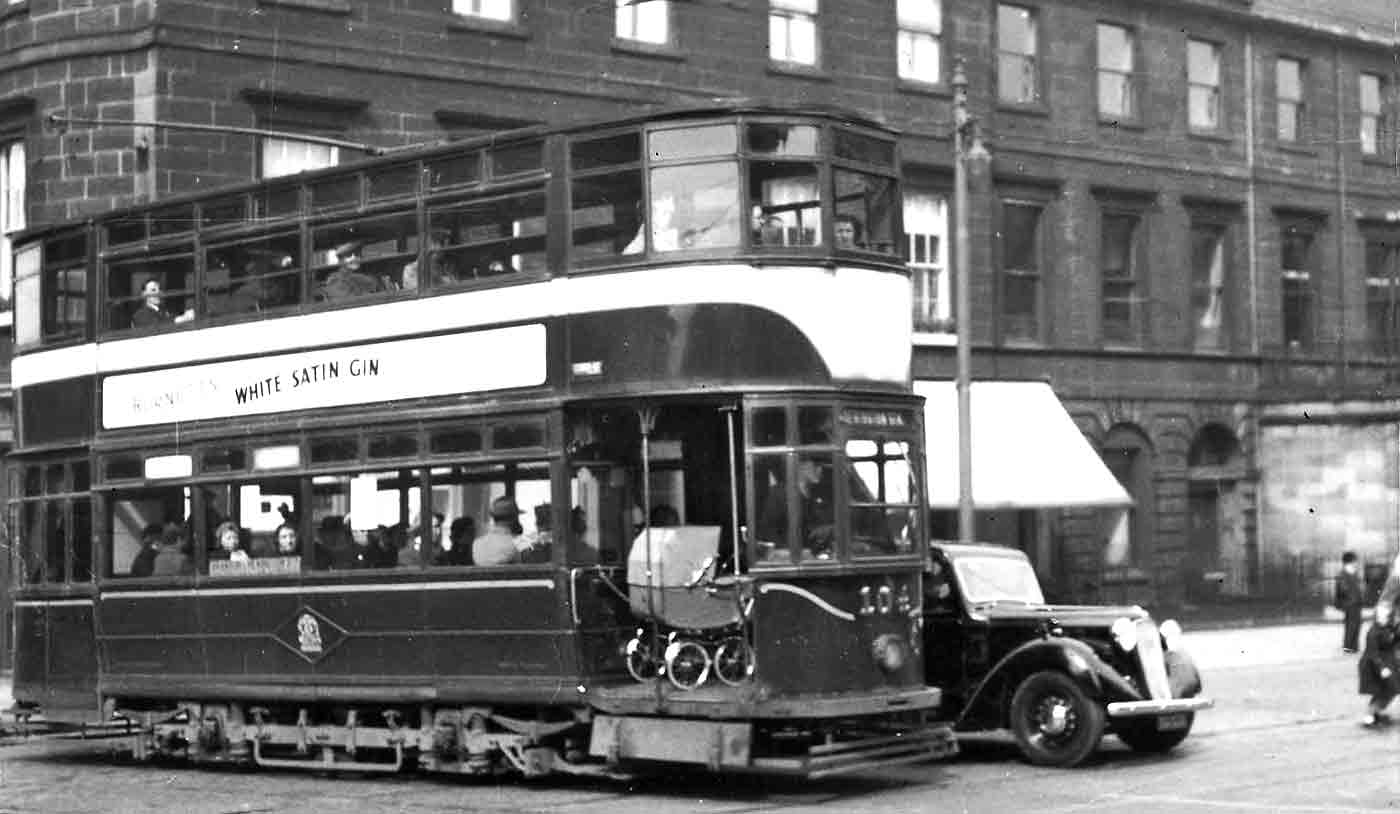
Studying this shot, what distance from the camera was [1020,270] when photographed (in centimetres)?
3700

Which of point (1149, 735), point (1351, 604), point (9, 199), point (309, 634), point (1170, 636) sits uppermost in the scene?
point (9, 199)

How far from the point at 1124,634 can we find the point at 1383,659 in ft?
12.4

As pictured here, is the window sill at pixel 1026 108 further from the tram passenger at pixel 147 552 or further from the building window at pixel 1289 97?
the tram passenger at pixel 147 552

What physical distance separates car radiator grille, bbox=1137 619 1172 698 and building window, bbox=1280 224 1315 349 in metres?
24.3

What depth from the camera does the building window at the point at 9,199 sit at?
29578 mm

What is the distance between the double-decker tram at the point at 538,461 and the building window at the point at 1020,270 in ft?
65.1

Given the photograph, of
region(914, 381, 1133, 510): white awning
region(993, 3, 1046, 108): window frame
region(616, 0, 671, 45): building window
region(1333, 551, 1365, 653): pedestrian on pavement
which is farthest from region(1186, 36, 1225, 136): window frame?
region(616, 0, 671, 45): building window

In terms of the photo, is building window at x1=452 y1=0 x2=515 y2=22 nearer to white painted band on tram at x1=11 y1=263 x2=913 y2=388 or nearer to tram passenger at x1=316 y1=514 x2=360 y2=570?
white painted band on tram at x1=11 y1=263 x2=913 y2=388

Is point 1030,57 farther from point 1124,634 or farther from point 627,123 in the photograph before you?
point 627,123

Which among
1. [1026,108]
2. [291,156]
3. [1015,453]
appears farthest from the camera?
[1026,108]

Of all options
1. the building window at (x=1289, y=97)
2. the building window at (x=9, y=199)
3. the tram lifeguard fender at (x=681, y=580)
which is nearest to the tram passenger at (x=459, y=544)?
the tram lifeguard fender at (x=681, y=580)

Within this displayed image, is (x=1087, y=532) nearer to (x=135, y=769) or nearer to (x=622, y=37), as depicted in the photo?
(x=622, y=37)

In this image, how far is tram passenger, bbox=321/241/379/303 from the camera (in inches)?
703

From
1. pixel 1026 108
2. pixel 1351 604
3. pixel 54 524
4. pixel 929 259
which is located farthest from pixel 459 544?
pixel 1026 108
